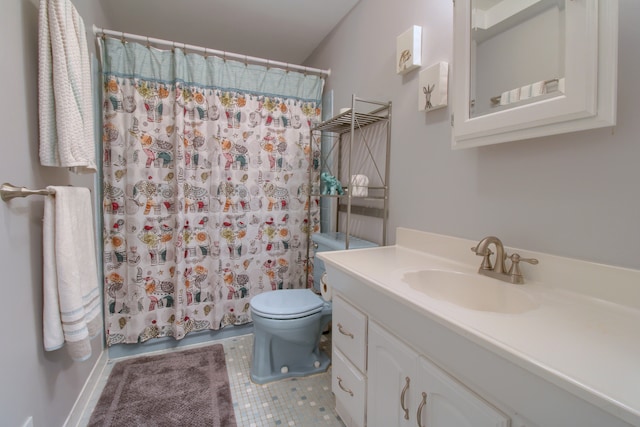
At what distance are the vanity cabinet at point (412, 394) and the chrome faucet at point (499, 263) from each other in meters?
0.41

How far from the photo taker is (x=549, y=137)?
0.91 meters

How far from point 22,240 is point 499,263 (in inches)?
64.3

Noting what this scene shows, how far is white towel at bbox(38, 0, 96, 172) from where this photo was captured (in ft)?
3.30

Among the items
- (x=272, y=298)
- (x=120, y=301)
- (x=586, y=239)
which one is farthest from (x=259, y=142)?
(x=586, y=239)

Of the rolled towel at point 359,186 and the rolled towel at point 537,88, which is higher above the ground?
the rolled towel at point 537,88

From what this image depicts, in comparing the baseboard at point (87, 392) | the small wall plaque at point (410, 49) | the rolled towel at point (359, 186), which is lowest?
the baseboard at point (87, 392)

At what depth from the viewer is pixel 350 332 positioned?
1192 millimetres

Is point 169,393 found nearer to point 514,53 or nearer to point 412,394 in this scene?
point 412,394

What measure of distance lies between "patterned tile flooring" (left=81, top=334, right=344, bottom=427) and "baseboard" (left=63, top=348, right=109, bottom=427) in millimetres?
23

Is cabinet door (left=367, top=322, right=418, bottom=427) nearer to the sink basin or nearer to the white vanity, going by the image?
the white vanity

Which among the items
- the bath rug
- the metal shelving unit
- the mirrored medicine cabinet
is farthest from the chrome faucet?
the bath rug

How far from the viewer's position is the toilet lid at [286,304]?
5.21 feet

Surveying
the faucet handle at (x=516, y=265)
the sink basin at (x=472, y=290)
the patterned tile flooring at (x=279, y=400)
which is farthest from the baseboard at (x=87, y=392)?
the faucet handle at (x=516, y=265)

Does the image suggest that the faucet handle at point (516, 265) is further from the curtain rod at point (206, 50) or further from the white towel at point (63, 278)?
the curtain rod at point (206, 50)
